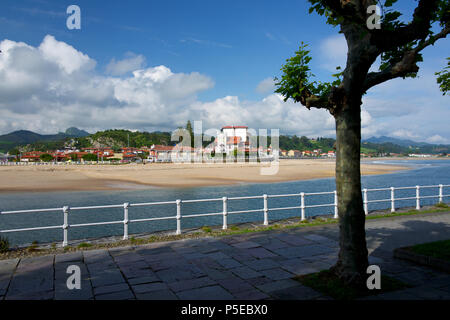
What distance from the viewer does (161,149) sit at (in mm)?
113750

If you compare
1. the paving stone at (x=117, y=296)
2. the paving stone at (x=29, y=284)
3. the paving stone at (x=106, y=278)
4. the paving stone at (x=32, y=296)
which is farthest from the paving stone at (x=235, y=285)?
the paving stone at (x=29, y=284)

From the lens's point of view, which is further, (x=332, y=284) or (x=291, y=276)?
(x=291, y=276)

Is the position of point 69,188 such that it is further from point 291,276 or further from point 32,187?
point 291,276

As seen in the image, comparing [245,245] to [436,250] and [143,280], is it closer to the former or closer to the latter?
[143,280]

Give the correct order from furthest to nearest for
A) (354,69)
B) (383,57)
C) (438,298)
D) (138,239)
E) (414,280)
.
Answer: (138,239), (383,57), (414,280), (354,69), (438,298)

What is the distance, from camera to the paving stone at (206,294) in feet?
15.2

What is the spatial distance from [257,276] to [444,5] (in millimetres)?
5537

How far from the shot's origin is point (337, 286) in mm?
4789

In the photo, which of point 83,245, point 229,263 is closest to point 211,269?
Result: point 229,263

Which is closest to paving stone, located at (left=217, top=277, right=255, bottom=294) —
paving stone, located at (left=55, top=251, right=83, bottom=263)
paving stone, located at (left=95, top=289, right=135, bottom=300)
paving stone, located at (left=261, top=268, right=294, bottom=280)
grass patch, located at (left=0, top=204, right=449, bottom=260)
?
paving stone, located at (left=261, top=268, right=294, bottom=280)

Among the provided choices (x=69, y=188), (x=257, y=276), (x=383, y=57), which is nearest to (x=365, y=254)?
(x=257, y=276)

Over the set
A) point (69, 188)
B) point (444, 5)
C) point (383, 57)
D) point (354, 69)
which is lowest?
point (69, 188)

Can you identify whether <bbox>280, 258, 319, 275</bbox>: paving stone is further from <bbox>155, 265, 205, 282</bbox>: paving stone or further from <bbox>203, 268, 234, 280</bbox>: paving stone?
<bbox>155, 265, 205, 282</bbox>: paving stone

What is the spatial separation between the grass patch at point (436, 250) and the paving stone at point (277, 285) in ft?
9.39
